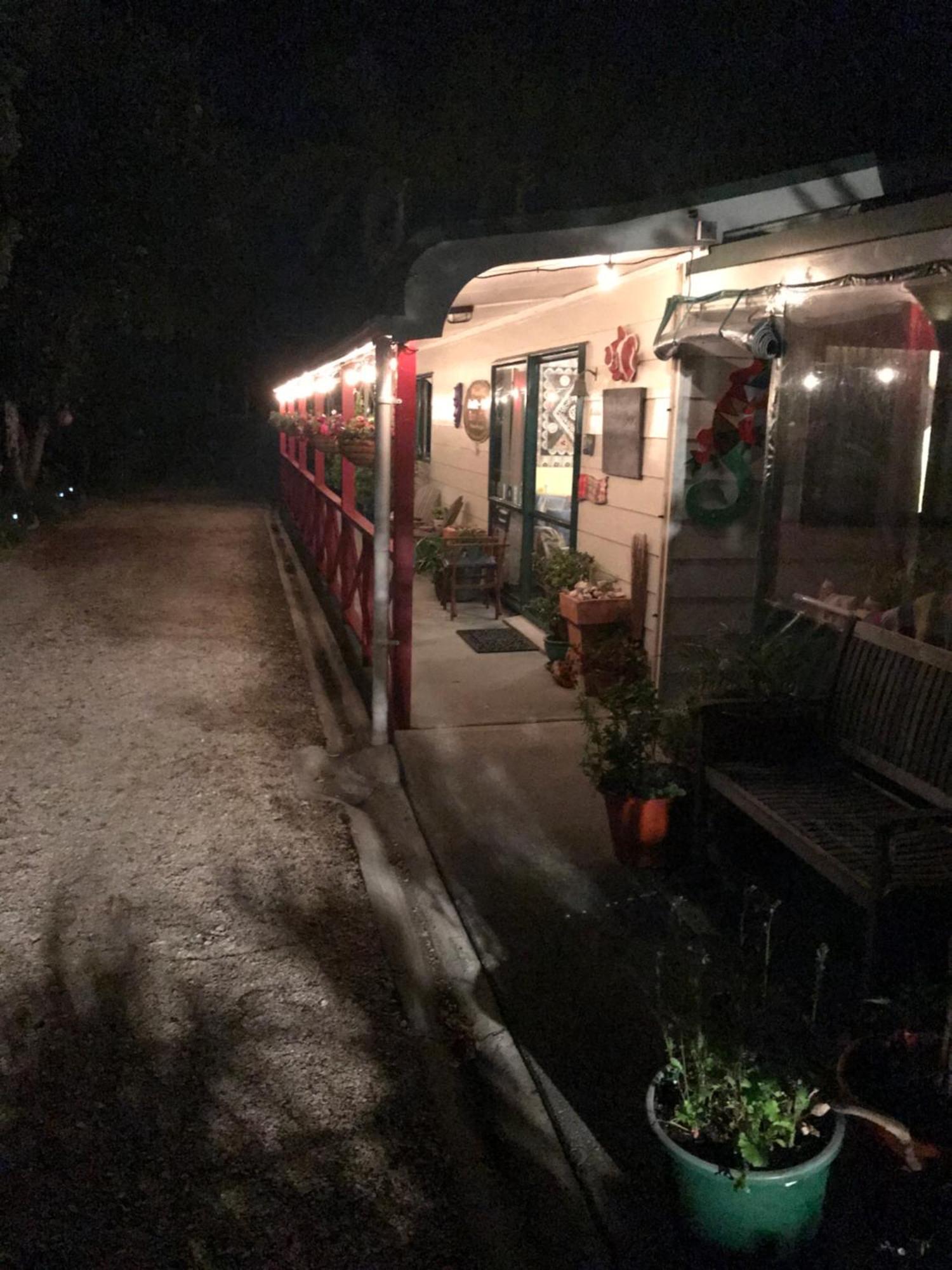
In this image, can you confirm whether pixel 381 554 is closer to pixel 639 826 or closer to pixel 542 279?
pixel 542 279

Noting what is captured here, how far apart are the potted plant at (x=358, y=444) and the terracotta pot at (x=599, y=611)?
223 cm

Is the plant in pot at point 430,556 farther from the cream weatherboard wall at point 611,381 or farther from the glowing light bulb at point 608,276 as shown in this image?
the glowing light bulb at point 608,276

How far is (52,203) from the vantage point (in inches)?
634

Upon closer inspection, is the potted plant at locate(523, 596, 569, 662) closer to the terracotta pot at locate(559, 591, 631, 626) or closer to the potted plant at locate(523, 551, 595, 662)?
the potted plant at locate(523, 551, 595, 662)

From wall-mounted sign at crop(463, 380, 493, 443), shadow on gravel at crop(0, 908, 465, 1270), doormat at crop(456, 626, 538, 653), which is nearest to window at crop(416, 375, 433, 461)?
wall-mounted sign at crop(463, 380, 493, 443)

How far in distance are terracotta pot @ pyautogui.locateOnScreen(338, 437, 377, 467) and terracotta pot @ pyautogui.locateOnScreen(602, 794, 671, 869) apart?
4475mm

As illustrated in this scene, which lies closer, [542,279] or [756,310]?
[756,310]

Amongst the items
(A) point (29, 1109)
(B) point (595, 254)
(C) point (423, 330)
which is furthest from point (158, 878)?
(B) point (595, 254)

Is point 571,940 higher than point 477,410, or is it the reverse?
point 477,410

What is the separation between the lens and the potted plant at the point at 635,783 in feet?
15.5

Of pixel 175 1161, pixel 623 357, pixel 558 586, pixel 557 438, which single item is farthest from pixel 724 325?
pixel 175 1161

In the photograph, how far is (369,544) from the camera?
8.09 m

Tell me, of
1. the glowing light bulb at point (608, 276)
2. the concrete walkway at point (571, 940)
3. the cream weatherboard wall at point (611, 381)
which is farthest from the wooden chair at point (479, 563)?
the concrete walkway at point (571, 940)

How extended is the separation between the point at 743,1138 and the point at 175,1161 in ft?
5.55
